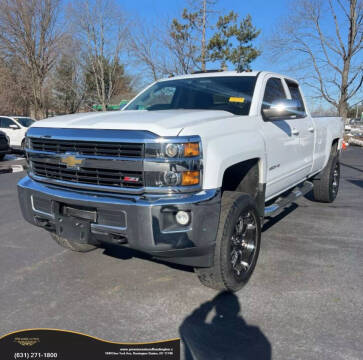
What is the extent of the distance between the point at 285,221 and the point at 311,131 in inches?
53.8

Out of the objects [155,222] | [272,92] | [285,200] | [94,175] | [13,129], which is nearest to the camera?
[155,222]

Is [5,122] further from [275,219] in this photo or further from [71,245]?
[275,219]

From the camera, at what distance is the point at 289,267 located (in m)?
3.63

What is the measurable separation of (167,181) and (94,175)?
0.64 meters

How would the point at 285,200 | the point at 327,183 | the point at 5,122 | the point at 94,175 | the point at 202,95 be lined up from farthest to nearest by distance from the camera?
1. the point at 5,122
2. the point at 327,183
3. the point at 285,200
4. the point at 202,95
5. the point at 94,175

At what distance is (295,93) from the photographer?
17.0 ft

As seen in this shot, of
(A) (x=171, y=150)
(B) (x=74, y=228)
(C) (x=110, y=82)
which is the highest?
(C) (x=110, y=82)

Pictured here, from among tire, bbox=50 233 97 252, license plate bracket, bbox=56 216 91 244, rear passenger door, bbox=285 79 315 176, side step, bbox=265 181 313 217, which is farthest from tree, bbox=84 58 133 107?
license plate bracket, bbox=56 216 91 244

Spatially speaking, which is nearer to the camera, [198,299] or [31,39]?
[198,299]

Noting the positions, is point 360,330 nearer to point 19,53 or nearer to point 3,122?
point 3,122

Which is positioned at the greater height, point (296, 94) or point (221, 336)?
point (296, 94)

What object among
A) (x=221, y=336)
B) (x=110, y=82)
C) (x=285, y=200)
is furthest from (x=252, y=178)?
(x=110, y=82)

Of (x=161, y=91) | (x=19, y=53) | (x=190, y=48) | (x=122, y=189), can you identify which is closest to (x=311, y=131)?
(x=161, y=91)

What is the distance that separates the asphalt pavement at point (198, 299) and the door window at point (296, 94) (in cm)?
190
